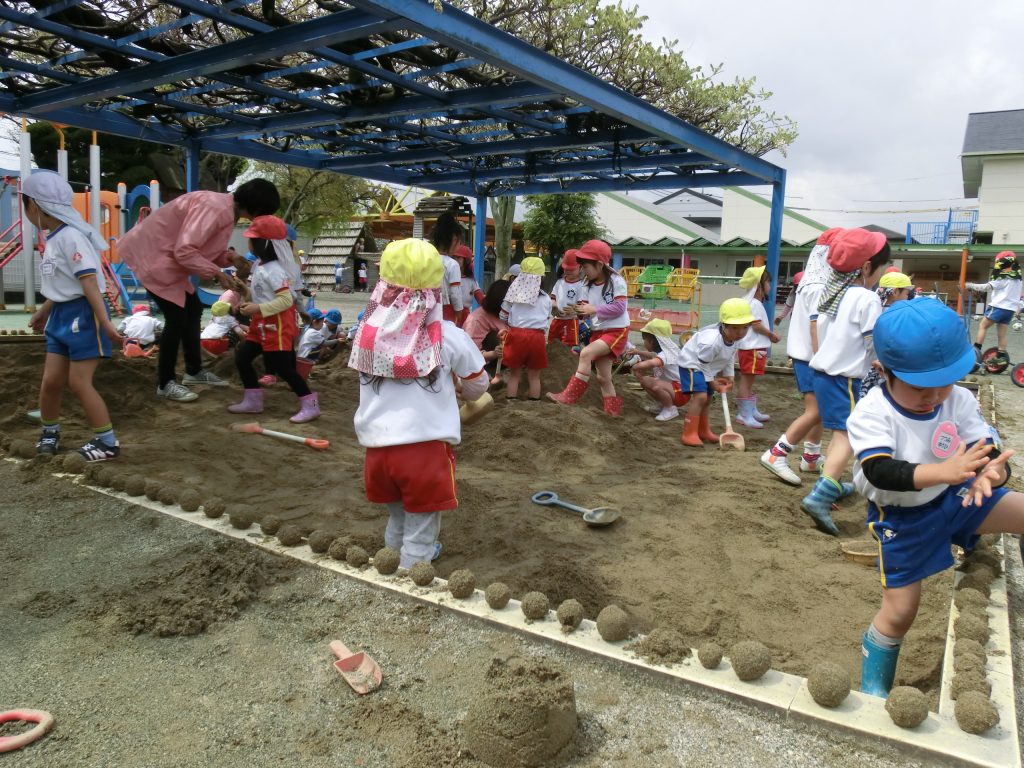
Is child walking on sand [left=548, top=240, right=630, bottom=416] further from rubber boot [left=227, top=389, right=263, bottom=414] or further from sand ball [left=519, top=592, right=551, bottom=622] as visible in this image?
sand ball [left=519, top=592, right=551, bottom=622]

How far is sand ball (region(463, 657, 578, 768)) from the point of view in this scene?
1833 millimetres

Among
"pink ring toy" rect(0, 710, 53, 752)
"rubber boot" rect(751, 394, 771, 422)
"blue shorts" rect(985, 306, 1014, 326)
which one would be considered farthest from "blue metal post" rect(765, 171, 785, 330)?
"pink ring toy" rect(0, 710, 53, 752)

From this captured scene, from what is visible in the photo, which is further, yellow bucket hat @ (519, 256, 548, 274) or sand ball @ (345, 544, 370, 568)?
yellow bucket hat @ (519, 256, 548, 274)

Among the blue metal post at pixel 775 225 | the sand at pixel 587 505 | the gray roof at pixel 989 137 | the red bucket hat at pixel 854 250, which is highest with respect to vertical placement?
the gray roof at pixel 989 137

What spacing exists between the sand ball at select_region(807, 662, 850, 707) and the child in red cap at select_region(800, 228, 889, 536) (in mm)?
2057

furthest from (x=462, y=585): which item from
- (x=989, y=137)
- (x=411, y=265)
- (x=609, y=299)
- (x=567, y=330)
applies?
(x=989, y=137)

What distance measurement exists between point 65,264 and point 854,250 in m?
4.50

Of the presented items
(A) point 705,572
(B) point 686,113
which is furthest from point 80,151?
(A) point 705,572

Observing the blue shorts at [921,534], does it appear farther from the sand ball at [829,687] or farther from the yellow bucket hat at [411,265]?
the yellow bucket hat at [411,265]

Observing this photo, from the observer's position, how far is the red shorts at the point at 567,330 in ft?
25.6

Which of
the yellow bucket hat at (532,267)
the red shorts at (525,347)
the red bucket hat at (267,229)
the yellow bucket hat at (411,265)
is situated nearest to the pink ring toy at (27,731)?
the yellow bucket hat at (411,265)

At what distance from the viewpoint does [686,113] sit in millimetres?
8906

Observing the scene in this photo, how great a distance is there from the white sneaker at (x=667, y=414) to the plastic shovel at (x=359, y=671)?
5.21m

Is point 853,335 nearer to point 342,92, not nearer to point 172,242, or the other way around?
point 342,92
